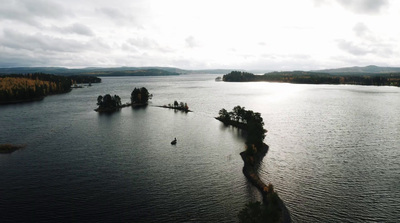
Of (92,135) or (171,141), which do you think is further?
(92,135)

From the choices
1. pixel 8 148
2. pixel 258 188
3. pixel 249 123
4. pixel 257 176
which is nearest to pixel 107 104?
pixel 8 148

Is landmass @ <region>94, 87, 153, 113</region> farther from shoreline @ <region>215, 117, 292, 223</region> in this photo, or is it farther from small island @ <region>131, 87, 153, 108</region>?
shoreline @ <region>215, 117, 292, 223</region>

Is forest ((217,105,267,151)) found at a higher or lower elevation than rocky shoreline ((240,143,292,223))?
higher

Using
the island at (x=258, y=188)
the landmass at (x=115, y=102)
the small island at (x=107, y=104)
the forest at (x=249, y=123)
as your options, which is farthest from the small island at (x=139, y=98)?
the island at (x=258, y=188)

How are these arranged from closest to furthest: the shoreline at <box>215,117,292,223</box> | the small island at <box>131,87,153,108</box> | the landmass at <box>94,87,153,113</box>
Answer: the shoreline at <box>215,117,292,223</box>
the landmass at <box>94,87,153,113</box>
the small island at <box>131,87,153,108</box>

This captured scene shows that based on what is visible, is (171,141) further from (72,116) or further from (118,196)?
(72,116)

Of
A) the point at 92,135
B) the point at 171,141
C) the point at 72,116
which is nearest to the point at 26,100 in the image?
the point at 72,116

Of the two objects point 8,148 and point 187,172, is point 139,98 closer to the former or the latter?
point 8,148

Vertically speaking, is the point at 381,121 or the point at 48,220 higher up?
the point at 381,121

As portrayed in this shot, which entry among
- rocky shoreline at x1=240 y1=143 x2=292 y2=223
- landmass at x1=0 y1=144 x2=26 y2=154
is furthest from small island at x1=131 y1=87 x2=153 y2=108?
rocky shoreline at x1=240 y1=143 x2=292 y2=223
